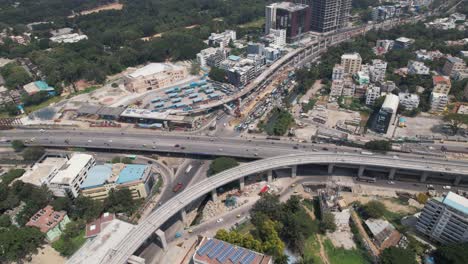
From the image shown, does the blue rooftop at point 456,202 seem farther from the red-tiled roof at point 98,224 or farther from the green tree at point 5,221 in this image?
the green tree at point 5,221

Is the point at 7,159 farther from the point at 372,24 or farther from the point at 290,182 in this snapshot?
the point at 372,24

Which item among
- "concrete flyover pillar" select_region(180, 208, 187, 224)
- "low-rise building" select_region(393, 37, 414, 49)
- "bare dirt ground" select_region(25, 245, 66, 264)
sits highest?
"low-rise building" select_region(393, 37, 414, 49)

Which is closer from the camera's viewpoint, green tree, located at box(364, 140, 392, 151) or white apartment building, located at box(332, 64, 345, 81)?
green tree, located at box(364, 140, 392, 151)

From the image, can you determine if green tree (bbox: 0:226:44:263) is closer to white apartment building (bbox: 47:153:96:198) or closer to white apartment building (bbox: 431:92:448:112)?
white apartment building (bbox: 47:153:96:198)

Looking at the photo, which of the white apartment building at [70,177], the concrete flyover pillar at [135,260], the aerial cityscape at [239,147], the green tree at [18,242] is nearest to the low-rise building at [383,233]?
the aerial cityscape at [239,147]

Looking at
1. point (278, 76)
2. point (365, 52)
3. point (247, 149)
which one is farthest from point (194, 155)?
point (365, 52)

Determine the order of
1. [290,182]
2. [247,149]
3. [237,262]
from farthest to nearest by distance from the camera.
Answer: [247,149] → [290,182] → [237,262]

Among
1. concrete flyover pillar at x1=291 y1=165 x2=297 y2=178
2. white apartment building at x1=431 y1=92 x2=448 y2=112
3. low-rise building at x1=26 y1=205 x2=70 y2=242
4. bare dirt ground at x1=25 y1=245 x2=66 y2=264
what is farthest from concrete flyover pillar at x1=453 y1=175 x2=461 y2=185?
low-rise building at x1=26 y1=205 x2=70 y2=242
